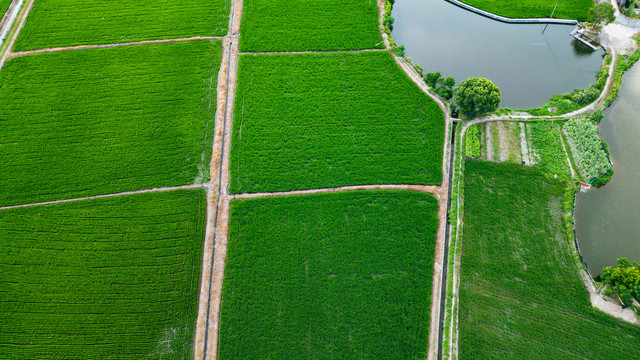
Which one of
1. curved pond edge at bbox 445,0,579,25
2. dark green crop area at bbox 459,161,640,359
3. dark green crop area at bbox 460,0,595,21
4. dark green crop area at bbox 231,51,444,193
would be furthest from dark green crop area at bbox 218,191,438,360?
dark green crop area at bbox 460,0,595,21

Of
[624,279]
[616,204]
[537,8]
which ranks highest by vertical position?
[537,8]

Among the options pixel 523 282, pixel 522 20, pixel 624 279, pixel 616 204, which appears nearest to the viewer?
pixel 624 279

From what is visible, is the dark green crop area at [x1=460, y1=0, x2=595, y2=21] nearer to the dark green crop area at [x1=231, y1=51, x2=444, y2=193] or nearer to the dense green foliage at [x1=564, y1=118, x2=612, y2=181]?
the dense green foliage at [x1=564, y1=118, x2=612, y2=181]

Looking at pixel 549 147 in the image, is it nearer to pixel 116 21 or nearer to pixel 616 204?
pixel 616 204

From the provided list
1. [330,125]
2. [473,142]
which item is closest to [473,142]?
[473,142]

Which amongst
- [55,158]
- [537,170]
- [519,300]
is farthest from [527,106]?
[55,158]

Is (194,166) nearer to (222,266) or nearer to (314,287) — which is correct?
(222,266)
